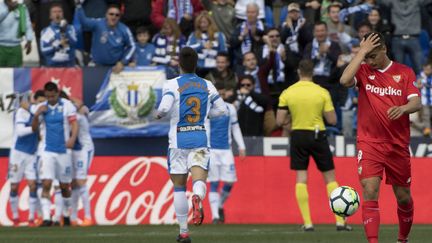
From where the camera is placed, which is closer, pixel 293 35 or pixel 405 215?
pixel 405 215

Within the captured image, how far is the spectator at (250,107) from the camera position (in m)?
22.1

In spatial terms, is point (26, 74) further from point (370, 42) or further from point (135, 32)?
point (370, 42)

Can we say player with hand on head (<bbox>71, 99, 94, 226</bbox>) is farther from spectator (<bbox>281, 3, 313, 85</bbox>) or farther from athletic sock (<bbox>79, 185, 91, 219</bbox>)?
spectator (<bbox>281, 3, 313, 85</bbox>)

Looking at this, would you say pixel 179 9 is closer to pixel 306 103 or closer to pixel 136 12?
pixel 136 12

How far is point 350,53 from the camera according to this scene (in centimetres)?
2308

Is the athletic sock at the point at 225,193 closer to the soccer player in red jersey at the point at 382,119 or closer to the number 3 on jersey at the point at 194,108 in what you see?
the number 3 on jersey at the point at 194,108

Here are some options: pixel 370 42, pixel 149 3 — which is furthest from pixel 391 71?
pixel 149 3

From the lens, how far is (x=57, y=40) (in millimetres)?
22391

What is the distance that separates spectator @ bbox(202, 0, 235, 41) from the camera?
78.9ft

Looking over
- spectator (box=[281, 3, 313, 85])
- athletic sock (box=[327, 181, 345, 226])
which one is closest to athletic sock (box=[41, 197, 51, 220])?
athletic sock (box=[327, 181, 345, 226])

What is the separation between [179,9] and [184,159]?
35.5 feet

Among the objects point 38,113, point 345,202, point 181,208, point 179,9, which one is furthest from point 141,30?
point 345,202

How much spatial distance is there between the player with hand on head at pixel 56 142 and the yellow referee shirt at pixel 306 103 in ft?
15.1

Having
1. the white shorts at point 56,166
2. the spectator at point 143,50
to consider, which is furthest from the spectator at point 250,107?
the white shorts at point 56,166
